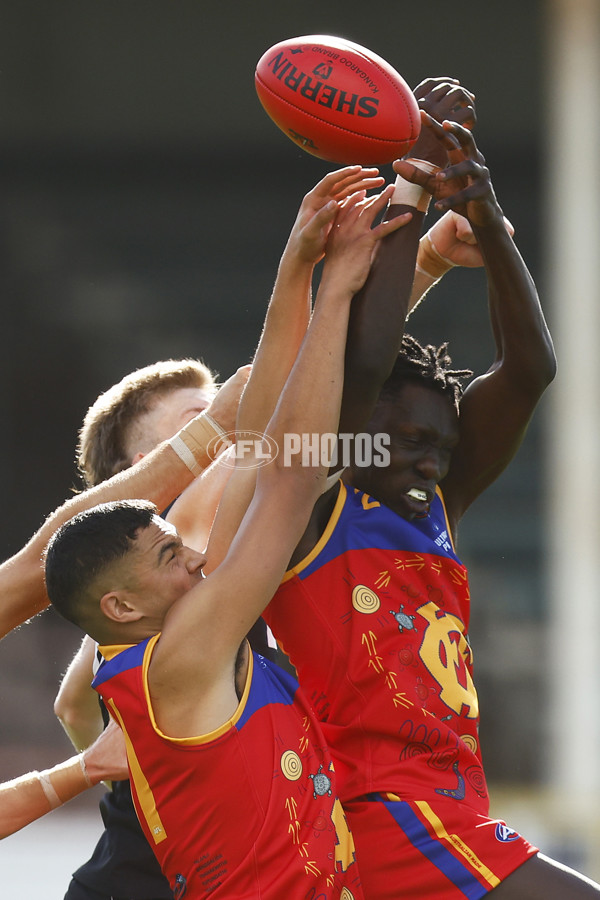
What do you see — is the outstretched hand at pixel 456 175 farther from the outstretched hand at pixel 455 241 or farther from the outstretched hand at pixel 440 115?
the outstretched hand at pixel 455 241

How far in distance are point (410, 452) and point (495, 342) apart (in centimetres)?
38

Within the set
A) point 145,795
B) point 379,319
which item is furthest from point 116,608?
point 379,319

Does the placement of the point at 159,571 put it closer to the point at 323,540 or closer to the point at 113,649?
the point at 113,649

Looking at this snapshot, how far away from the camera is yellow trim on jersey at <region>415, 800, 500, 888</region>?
95.5 inches

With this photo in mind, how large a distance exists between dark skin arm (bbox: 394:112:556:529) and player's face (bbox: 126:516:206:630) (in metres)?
0.78

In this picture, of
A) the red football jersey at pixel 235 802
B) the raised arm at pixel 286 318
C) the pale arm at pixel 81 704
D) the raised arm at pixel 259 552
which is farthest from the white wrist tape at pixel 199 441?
the pale arm at pixel 81 704

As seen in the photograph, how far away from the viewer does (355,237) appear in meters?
2.47

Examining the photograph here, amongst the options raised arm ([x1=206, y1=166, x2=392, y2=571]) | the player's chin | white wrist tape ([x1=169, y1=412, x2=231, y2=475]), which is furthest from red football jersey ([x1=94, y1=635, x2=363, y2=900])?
white wrist tape ([x1=169, y1=412, x2=231, y2=475])

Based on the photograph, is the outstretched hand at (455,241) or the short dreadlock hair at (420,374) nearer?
the short dreadlock hair at (420,374)

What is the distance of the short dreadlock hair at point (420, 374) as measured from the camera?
2.79 metres

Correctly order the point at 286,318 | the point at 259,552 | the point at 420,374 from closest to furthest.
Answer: the point at 259,552, the point at 286,318, the point at 420,374

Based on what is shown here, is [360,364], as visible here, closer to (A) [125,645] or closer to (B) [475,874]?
(A) [125,645]

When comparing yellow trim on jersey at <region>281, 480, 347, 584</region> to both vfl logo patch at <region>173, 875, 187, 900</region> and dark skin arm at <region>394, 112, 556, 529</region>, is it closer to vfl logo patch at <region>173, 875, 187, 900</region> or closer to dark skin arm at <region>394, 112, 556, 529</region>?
dark skin arm at <region>394, 112, 556, 529</region>

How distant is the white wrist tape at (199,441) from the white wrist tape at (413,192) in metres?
0.76
